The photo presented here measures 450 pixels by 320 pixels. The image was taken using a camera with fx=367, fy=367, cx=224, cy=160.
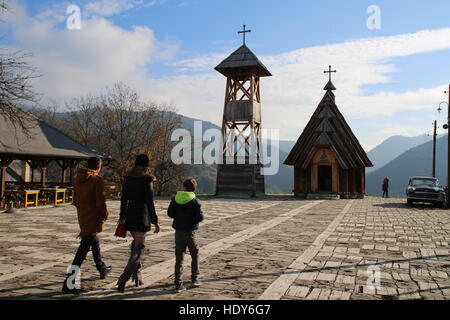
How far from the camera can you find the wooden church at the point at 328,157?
28.5m

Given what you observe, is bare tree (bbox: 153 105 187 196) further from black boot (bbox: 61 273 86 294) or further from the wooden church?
black boot (bbox: 61 273 86 294)

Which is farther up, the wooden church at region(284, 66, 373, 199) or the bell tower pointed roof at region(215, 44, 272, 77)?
the bell tower pointed roof at region(215, 44, 272, 77)

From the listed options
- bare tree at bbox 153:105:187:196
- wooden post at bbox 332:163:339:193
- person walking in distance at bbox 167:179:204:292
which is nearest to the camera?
person walking in distance at bbox 167:179:204:292

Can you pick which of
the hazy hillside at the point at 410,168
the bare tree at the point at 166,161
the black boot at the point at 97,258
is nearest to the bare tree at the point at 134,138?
the bare tree at the point at 166,161

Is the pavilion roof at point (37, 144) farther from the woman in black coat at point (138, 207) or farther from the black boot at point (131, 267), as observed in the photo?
the black boot at point (131, 267)

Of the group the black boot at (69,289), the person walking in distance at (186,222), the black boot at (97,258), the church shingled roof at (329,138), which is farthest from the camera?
the church shingled roof at (329,138)

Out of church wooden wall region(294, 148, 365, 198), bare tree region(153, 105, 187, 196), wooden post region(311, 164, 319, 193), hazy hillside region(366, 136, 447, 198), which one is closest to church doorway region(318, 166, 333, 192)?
church wooden wall region(294, 148, 365, 198)

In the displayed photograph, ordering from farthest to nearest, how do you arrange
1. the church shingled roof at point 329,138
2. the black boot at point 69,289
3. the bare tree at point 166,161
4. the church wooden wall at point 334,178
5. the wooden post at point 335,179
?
the bare tree at point 166,161 < the church shingled roof at point 329,138 < the church wooden wall at point 334,178 < the wooden post at point 335,179 < the black boot at point 69,289

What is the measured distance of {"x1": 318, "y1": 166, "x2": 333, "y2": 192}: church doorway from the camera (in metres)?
31.6

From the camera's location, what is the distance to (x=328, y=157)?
2862 cm

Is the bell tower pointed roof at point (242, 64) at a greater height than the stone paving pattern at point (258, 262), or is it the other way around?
the bell tower pointed roof at point (242, 64)

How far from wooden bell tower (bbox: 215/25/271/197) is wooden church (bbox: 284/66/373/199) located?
342 cm

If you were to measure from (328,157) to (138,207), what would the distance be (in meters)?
25.2

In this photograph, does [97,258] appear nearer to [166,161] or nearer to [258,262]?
[258,262]
